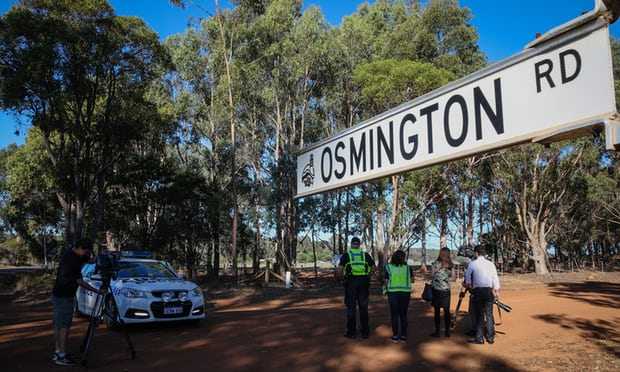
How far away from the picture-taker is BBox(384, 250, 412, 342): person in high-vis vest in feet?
27.1

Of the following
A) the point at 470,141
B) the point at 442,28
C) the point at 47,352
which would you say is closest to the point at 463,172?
the point at 442,28

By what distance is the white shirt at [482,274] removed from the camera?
8258 mm

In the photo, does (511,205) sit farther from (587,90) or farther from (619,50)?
(587,90)

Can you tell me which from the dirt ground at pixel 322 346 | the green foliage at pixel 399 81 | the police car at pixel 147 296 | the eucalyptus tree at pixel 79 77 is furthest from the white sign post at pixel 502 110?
the green foliage at pixel 399 81

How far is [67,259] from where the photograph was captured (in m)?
6.58

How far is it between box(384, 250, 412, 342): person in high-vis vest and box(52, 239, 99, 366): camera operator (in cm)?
497

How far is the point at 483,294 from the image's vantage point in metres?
8.18

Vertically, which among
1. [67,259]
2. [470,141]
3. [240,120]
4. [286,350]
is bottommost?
[286,350]

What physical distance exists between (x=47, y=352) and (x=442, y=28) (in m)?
31.8

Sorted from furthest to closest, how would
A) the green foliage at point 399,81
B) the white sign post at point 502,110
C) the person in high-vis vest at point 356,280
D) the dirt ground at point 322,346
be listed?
the green foliage at point 399,81 < the person in high-vis vest at point 356,280 < the dirt ground at point 322,346 < the white sign post at point 502,110

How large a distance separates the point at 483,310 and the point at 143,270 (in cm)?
729

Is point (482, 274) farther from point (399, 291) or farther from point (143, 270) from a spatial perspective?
point (143, 270)

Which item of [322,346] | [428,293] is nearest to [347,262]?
[322,346]

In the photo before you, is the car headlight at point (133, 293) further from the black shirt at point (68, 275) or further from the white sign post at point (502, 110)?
the white sign post at point (502, 110)
